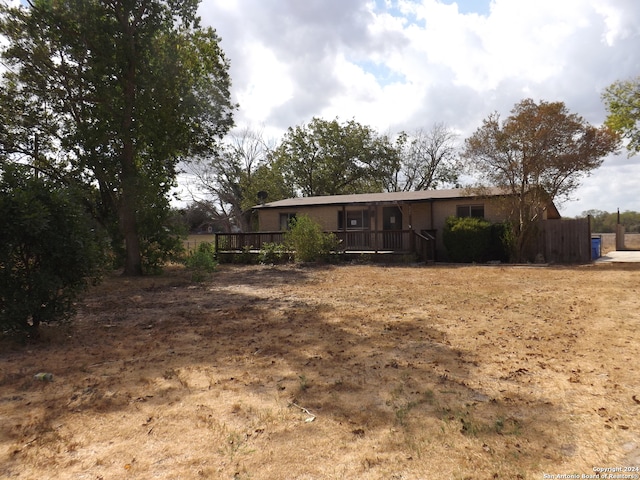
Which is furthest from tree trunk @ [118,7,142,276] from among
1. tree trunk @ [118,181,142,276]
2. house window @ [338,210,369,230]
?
house window @ [338,210,369,230]

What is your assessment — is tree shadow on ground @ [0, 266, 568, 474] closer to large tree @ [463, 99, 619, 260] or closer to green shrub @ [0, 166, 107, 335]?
green shrub @ [0, 166, 107, 335]

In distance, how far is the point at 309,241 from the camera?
17047mm

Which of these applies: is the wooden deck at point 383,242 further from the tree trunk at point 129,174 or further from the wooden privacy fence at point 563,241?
the tree trunk at point 129,174

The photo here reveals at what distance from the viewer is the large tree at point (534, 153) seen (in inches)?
592

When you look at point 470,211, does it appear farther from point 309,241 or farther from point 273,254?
point 273,254

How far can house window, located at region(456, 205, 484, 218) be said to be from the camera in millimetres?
18969

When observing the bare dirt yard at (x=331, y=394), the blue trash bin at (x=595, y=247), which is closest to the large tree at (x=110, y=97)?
the bare dirt yard at (x=331, y=394)

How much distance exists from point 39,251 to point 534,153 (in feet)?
52.9

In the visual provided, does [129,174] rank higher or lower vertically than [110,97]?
lower

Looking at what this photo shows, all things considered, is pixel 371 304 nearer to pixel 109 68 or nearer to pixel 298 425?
pixel 298 425

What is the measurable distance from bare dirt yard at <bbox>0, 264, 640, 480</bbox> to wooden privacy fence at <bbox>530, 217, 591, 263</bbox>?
999 centimetres

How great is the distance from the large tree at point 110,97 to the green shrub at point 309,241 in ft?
17.4

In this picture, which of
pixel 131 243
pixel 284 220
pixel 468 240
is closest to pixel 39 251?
pixel 131 243

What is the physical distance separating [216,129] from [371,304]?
1207cm
